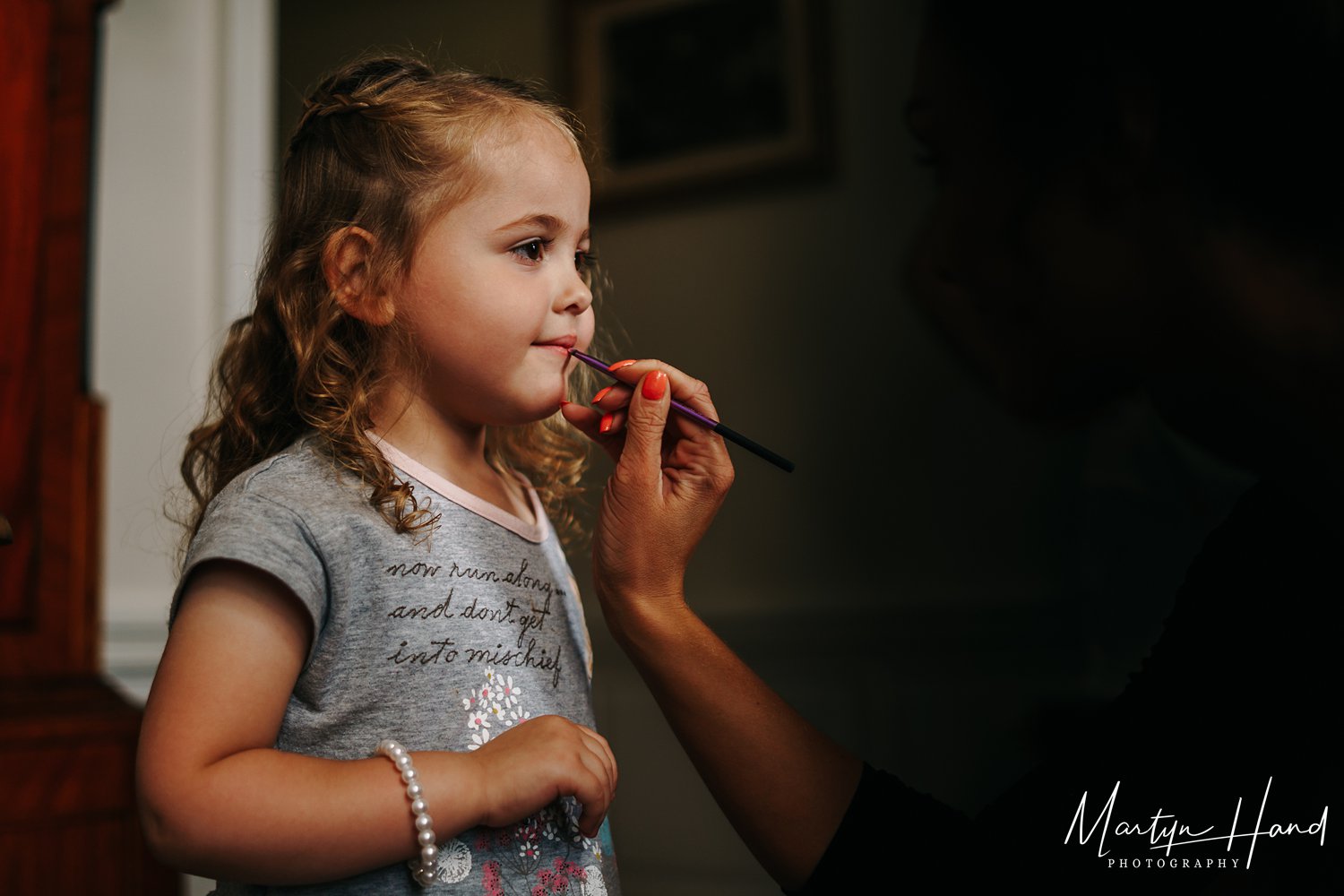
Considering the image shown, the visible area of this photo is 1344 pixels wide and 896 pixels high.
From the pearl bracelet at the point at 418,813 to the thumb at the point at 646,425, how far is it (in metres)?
0.25

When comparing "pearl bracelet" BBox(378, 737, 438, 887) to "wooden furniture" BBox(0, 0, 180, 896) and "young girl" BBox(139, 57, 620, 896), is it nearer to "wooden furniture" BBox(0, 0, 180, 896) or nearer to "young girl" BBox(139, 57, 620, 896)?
"young girl" BBox(139, 57, 620, 896)

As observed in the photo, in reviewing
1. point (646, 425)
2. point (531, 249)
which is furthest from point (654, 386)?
point (531, 249)

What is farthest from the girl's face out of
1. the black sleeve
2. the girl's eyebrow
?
the black sleeve

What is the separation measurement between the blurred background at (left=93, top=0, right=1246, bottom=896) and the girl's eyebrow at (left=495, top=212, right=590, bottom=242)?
0.88 m

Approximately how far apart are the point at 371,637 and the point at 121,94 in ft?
4.17

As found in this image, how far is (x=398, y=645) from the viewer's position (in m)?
A: 0.69

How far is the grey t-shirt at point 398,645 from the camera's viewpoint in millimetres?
667

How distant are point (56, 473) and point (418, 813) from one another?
0.71 meters

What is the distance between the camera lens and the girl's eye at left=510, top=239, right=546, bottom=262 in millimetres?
786

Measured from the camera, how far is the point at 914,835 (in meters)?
0.80

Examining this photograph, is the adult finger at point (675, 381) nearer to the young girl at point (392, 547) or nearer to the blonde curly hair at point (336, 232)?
the young girl at point (392, 547)

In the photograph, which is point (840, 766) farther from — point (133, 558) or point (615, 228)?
point (615, 228)

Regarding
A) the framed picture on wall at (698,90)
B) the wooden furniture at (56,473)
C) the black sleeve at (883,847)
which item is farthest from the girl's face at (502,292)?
the framed picture on wall at (698,90)

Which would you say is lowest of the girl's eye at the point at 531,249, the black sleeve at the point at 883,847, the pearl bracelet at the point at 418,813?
the black sleeve at the point at 883,847
